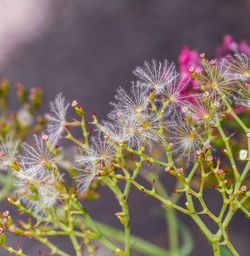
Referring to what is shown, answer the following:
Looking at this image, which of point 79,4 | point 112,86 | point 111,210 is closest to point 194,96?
point 111,210

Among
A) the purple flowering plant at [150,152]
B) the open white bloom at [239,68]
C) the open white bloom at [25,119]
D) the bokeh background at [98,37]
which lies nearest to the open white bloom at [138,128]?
the purple flowering plant at [150,152]

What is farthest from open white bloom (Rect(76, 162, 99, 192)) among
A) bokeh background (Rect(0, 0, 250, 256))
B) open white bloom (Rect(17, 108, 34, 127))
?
bokeh background (Rect(0, 0, 250, 256))

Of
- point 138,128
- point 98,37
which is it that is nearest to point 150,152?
point 138,128

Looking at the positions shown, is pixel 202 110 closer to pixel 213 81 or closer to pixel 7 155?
pixel 213 81

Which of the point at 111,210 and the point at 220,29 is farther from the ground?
A: the point at 220,29

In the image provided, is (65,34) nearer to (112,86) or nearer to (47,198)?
(112,86)

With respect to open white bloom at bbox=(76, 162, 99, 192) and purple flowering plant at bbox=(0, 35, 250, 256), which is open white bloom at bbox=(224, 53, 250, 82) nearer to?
purple flowering plant at bbox=(0, 35, 250, 256)

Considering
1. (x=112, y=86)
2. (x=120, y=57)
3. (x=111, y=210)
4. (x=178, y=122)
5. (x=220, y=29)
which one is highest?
(x=220, y=29)
